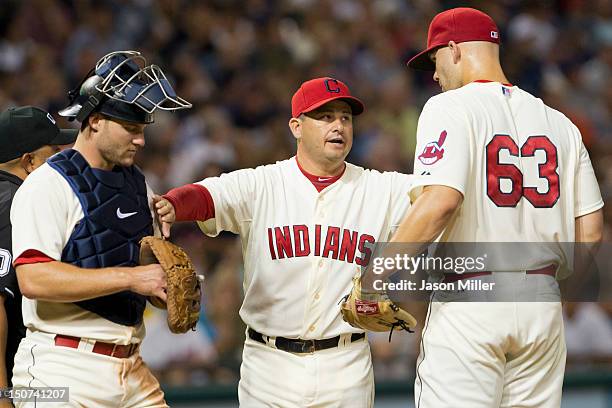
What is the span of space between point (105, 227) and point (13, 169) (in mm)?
677

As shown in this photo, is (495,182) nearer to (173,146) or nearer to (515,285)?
(515,285)

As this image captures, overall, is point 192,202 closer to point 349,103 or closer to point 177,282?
point 177,282

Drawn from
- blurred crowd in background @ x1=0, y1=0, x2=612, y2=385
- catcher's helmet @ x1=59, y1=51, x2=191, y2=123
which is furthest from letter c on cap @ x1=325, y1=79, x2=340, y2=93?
blurred crowd in background @ x1=0, y1=0, x2=612, y2=385

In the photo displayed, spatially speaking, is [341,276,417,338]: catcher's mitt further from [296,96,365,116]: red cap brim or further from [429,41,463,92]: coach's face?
[296,96,365,116]: red cap brim

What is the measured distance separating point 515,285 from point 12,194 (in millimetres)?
2031

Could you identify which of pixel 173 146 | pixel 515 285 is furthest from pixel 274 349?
pixel 173 146

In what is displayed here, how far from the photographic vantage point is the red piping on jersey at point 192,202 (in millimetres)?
4074

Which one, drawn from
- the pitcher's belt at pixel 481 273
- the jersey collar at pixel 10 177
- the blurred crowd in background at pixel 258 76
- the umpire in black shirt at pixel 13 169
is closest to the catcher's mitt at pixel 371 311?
the pitcher's belt at pixel 481 273

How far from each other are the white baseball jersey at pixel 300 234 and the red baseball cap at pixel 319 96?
1.02ft

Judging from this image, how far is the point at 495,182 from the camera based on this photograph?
354cm

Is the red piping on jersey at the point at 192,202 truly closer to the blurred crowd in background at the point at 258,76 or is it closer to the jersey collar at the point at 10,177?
the jersey collar at the point at 10,177

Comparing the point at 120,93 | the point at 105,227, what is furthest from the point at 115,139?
the point at 105,227

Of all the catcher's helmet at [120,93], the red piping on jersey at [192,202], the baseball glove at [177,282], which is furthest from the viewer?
the red piping on jersey at [192,202]

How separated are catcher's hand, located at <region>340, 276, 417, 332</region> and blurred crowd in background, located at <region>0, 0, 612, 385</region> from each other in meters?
2.50
